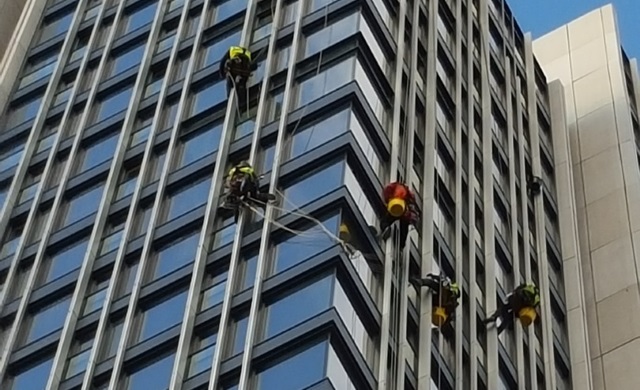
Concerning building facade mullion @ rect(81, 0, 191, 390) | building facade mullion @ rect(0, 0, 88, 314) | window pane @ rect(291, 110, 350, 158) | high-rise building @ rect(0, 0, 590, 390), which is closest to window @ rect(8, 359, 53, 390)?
high-rise building @ rect(0, 0, 590, 390)

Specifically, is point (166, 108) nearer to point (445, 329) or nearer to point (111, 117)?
point (111, 117)

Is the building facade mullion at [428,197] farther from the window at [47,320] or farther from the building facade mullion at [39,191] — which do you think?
the building facade mullion at [39,191]

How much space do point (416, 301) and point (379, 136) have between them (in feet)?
16.3

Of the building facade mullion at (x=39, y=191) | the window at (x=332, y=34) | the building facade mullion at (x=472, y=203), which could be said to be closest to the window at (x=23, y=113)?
the building facade mullion at (x=39, y=191)

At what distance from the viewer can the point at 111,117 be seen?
175 ft

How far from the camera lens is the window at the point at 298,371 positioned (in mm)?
38250

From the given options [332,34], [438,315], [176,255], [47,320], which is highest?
[332,34]

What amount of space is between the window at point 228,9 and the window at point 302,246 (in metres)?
13.7

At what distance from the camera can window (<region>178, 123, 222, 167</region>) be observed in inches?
1890

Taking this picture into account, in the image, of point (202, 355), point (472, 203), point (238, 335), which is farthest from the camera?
point (472, 203)

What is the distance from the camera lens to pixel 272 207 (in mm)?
43219

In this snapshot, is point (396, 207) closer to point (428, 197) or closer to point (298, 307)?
point (298, 307)

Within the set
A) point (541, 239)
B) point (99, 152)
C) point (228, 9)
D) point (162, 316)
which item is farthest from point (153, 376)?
point (541, 239)

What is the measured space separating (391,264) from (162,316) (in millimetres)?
6372
